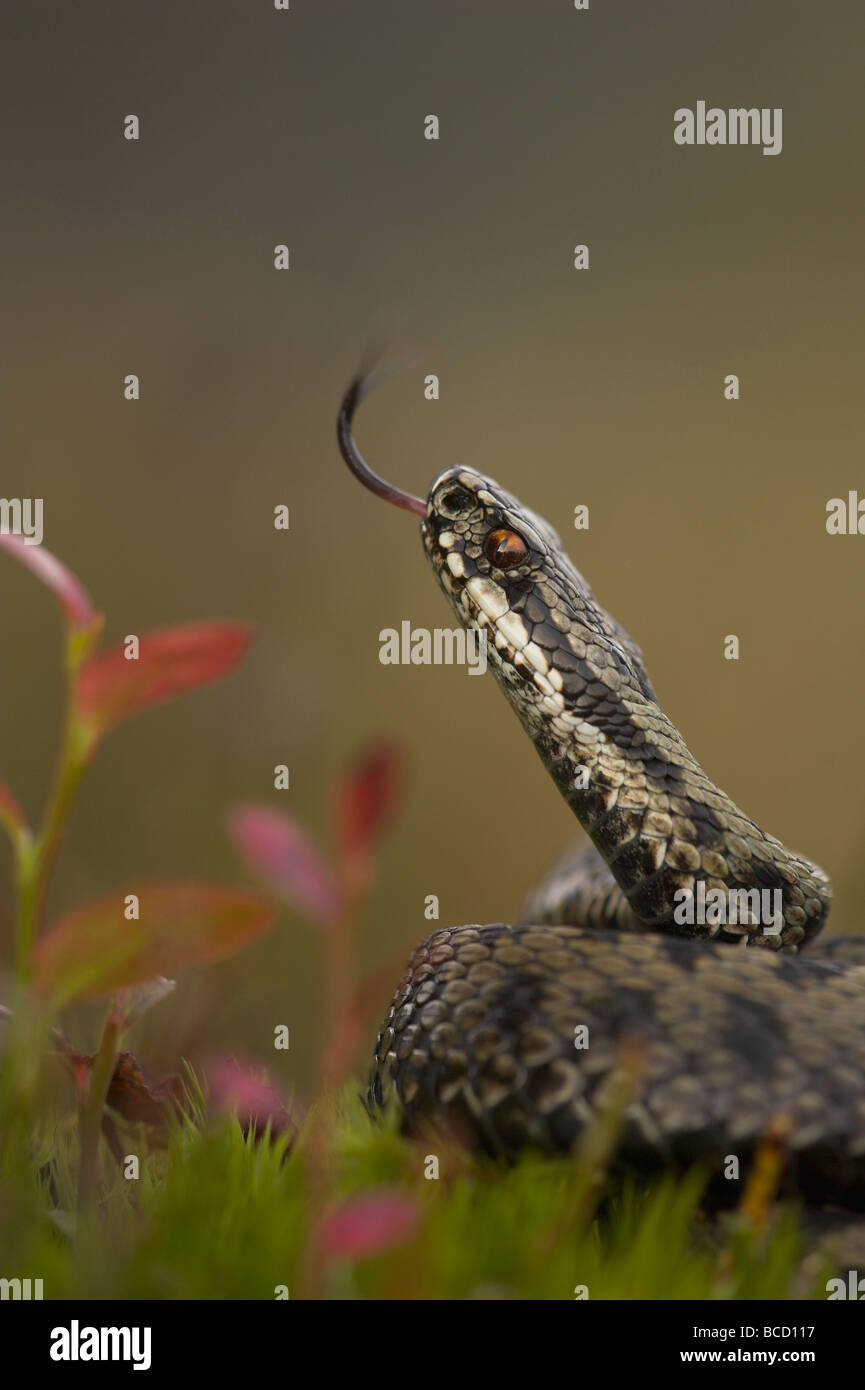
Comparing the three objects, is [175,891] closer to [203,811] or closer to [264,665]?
[264,665]

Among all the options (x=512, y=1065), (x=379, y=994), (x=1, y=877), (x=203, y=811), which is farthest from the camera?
(x=203, y=811)

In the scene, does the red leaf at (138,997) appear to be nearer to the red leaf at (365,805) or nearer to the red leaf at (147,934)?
the red leaf at (147,934)

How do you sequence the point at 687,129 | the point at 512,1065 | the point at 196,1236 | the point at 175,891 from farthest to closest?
the point at 687,129, the point at 512,1065, the point at 196,1236, the point at 175,891

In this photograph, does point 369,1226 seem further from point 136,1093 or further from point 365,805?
point 136,1093

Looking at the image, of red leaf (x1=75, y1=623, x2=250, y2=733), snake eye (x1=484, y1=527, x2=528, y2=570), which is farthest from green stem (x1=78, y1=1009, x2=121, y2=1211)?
snake eye (x1=484, y1=527, x2=528, y2=570)

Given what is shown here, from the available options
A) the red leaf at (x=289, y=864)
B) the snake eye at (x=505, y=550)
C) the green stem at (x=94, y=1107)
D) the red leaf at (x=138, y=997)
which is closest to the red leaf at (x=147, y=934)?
the red leaf at (x=289, y=864)
